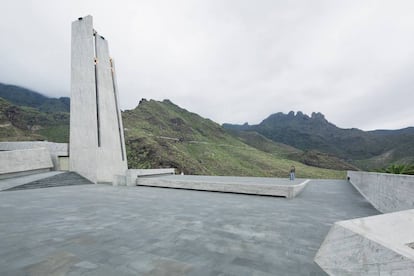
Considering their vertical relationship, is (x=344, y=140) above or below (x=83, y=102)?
above

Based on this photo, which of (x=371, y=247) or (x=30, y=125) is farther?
→ (x=30, y=125)

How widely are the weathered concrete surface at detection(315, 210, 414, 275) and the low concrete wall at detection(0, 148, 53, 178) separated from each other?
67.7 ft

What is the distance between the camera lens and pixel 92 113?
676 inches

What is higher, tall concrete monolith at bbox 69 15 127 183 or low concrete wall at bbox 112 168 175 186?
tall concrete monolith at bbox 69 15 127 183

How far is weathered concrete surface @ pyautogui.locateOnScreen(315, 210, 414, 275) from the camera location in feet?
7.13

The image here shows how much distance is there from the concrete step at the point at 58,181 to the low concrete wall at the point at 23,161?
10.4ft

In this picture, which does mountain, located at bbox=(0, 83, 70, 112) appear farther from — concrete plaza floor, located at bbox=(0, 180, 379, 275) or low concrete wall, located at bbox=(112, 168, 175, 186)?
concrete plaza floor, located at bbox=(0, 180, 379, 275)

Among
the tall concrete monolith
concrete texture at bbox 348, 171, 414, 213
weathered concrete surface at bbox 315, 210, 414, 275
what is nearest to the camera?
weathered concrete surface at bbox 315, 210, 414, 275

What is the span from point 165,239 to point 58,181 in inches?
576

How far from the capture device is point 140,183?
14.0m

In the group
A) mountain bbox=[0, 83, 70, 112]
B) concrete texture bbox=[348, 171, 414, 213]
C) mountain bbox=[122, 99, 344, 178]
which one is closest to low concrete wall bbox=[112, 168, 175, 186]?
concrete texture bbox=[348, 171, 414, 213]

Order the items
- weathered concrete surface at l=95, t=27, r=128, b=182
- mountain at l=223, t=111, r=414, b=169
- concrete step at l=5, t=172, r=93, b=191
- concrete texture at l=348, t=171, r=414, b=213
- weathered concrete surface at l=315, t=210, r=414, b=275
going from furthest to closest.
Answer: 1. mountain at l=223, t=111, r=414, b=169
2. weathered concrete surface at l=95, t=27, r=128, b=182
3. concrete step at l=5, t=172, r=93, b=191
4. concrete texture at l=348, t=171, r=414, b=213
5. weathered concrete surface at l=315, t=210, r=414, b=275

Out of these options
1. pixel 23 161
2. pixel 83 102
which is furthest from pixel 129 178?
pixel 23 161

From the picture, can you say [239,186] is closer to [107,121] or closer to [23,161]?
[107,121]
